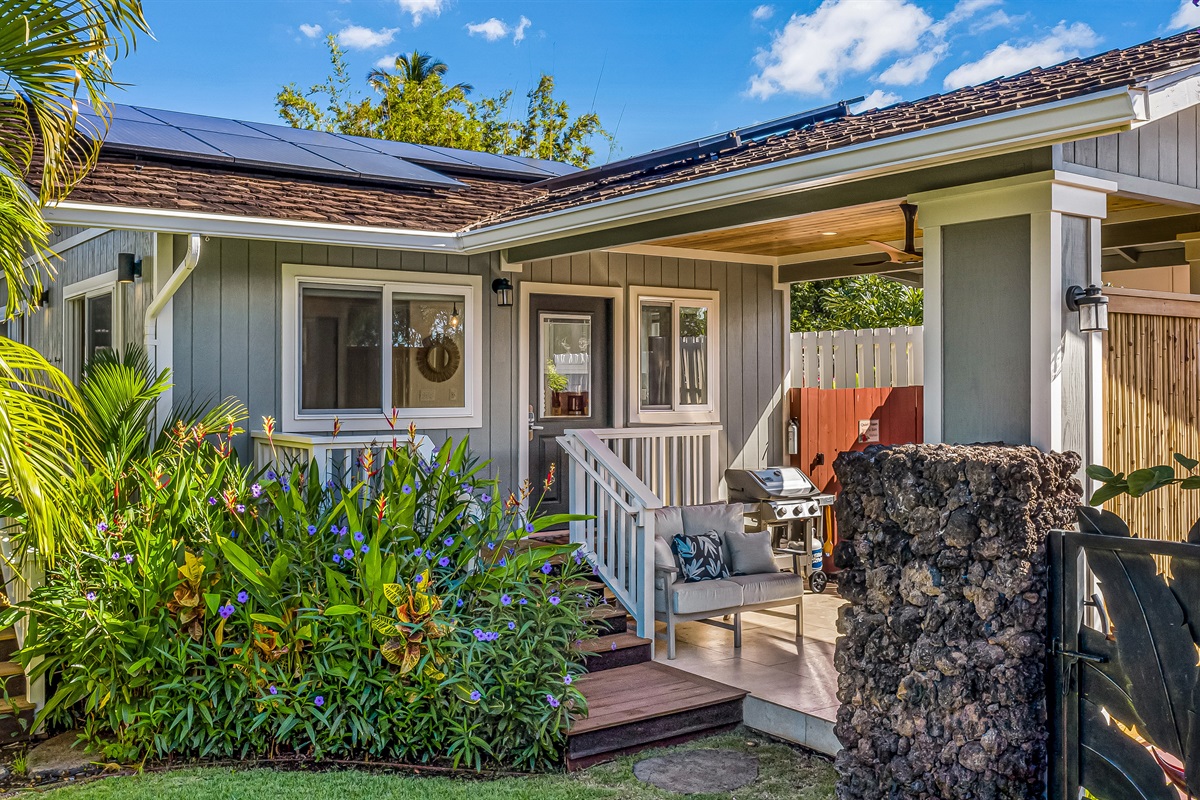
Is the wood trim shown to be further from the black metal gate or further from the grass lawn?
the grass lawn

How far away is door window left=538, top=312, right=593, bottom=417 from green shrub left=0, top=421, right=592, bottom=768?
2.81 metres

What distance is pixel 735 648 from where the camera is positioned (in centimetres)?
618

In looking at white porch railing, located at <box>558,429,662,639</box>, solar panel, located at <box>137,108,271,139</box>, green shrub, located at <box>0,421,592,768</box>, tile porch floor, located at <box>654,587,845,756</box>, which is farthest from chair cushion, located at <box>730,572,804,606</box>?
solar panel, located at <box>137,108,271,139</box>

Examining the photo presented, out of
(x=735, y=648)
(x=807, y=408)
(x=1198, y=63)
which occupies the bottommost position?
(x=735, y=648)

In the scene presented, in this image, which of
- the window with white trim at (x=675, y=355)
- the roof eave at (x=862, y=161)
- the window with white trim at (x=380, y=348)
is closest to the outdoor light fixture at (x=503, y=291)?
the window with white trim at (x=380, y=348)

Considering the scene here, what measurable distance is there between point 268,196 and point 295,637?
3338 mm

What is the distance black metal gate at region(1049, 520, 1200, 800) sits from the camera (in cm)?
318

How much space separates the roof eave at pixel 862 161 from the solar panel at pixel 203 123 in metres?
3.45

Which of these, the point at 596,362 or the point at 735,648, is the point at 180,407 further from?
the point at 735,648

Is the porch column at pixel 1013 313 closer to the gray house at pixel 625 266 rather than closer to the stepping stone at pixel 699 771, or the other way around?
the gray house at pixel 625 266

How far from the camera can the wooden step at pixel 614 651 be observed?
18.6ft

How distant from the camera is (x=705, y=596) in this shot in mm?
5863

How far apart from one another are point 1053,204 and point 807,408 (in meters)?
4.81

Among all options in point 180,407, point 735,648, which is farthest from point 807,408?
point 180,407
